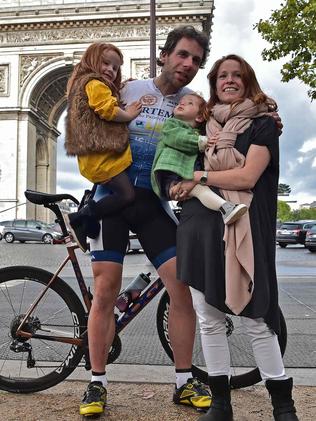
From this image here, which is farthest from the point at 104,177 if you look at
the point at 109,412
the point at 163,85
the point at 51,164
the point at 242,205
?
the point at 51,164

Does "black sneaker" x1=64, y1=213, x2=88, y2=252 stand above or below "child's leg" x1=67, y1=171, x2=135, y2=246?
below

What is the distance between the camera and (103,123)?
9.53 ft

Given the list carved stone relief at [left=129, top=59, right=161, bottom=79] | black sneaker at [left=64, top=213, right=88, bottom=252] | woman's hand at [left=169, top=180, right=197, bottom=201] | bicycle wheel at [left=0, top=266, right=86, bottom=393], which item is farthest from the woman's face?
carved stone relief at [left=129, top=59, right=161, bottom=79]

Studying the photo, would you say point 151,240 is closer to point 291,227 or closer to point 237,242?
point 237,242

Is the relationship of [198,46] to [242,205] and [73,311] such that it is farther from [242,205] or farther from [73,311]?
[73,311]

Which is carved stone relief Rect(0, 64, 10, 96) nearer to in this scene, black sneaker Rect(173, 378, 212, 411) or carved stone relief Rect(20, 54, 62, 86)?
carved stone relief Rect(20, 54, 62, 86)

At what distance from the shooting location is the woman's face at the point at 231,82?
269 cm

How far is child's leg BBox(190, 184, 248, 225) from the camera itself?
2426 mm

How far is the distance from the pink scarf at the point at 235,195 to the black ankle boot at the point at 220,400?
1.28 ft

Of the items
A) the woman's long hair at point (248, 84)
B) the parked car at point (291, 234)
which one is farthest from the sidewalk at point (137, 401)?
the parked car at point (291, 234)

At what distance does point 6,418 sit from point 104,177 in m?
1.29

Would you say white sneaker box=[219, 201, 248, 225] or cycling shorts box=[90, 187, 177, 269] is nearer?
white sneaker box=[219, 201, 248, 225]

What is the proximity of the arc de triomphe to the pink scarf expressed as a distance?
3402cm

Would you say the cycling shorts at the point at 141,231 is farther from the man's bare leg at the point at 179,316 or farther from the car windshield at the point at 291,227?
the car windshield at the point at 291,227
